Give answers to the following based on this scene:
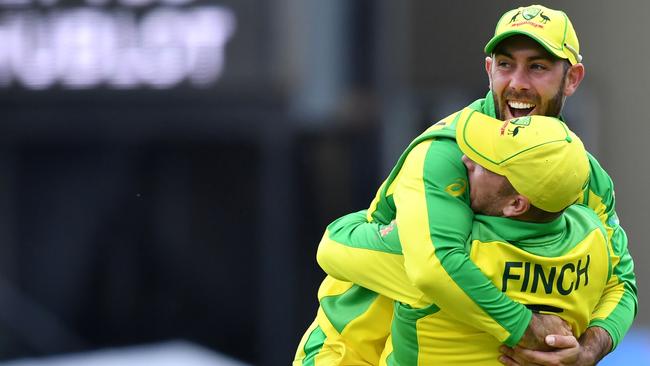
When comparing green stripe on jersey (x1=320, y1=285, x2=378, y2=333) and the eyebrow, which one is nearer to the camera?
the eyebrow

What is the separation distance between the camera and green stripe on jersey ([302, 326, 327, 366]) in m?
3.45

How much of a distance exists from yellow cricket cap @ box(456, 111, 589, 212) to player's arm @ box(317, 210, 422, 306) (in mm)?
328

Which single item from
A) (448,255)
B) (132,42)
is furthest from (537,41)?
(132,42)

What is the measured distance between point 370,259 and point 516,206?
0.39 meters

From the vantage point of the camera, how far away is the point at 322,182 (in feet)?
31.4

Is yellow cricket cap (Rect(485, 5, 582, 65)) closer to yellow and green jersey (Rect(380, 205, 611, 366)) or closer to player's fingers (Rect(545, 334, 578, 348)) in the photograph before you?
yellow and green jersey (Rect(380, 205, 611, 366))

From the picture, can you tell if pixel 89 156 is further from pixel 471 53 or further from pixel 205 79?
pixel 471 53

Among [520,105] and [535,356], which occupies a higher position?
[520,105]

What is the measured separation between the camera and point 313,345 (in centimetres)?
346

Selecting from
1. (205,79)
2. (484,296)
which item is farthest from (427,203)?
(205,79)

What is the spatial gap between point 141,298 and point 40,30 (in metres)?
1.90

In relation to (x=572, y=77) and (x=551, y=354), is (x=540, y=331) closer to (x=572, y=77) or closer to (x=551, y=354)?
(x=551, y=354)

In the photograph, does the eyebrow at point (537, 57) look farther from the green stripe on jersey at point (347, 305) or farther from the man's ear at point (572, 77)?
the green stripe on jersey at point (347, 305)

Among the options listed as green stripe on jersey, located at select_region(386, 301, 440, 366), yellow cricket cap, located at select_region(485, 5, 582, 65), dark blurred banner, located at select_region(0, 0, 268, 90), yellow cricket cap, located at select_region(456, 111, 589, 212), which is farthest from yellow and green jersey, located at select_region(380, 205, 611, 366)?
dark blurred banner, located at select_region(0, 0, 268, 90)
